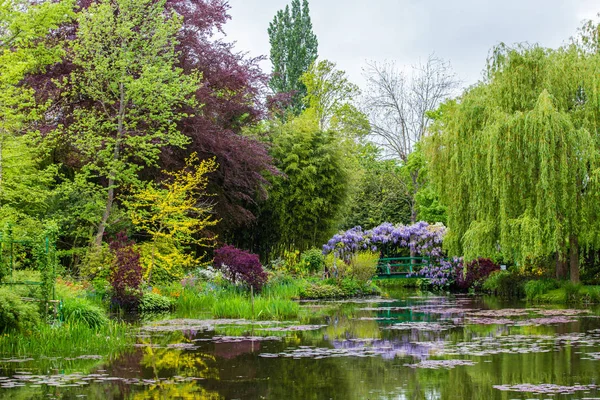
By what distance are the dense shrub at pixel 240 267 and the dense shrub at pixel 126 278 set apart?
2.74 meters

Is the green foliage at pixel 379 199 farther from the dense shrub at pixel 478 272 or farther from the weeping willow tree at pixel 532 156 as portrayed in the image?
the weeping willow tree at pixel 532 156

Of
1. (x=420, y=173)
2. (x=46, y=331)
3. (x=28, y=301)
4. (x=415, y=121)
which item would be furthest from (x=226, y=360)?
(x=415, y=121)

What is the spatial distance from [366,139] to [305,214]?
56.6ft

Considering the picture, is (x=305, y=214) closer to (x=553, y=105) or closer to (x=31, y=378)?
(x=553, y=105)

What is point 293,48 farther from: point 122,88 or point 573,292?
point 573,292

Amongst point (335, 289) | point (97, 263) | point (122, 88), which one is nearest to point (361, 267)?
point (335, 289)

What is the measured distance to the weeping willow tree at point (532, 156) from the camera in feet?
58.1

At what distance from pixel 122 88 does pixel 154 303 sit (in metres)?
6.20

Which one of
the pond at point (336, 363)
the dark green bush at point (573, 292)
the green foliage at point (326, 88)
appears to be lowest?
the pond at point (336, 363)

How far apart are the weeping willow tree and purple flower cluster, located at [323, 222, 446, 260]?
7.20m

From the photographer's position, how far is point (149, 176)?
2159cm

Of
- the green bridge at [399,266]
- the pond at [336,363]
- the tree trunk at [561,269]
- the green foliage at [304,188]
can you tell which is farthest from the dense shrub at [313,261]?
the pond at [336,363]

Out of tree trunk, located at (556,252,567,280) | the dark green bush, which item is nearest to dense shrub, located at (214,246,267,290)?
the dark green bush

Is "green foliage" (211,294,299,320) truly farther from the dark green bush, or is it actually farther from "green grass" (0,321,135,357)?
the dark green bush
